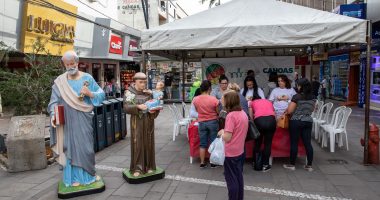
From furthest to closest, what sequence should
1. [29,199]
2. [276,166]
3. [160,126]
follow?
[160,126]
[276,166]
[29,199]

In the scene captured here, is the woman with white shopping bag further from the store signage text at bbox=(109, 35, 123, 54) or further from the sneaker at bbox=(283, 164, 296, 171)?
the store signage text at bbox=(109, 35, 123, 54)

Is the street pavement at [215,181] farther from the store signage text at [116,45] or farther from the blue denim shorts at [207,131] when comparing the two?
the store signage text at [116,45]

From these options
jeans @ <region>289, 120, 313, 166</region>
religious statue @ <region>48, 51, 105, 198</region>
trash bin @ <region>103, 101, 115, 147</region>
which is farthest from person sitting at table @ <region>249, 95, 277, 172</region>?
trash bin @ <region>103, 101, 115, 147</region>

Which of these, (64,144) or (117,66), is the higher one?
(117,66)

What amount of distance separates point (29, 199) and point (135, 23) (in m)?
32.4

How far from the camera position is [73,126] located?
5.09m

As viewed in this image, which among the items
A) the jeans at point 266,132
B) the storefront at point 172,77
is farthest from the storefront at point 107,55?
the jeans at point 266,132

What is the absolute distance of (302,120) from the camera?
5750 mm

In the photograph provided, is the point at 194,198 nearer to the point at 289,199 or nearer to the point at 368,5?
the point at 289,199

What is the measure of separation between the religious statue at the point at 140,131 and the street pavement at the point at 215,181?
0.60 feet

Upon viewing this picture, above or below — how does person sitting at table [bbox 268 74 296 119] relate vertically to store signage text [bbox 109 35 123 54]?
below

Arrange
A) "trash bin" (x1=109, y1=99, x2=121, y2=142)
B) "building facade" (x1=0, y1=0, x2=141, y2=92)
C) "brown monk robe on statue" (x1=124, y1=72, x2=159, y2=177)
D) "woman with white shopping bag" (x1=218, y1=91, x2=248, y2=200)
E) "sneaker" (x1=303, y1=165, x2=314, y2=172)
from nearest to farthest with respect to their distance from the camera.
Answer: "woman with white shopping bag" (x1=218, y1=91, x2=248, y2=200) → "brown monk robe on statue" (x1=124, y1=72, x2=159, y2=177) → "sneaker" (x1=303, y1=165, x2=314, y2=172) → "trash bin" (x1=109, y1=99, x2=121, y2=142) → "building facade" (x1=0, y1=0, x2=141, y2=92)

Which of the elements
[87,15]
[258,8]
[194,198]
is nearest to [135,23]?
[87,15]

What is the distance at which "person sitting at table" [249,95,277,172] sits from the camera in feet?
18.9
